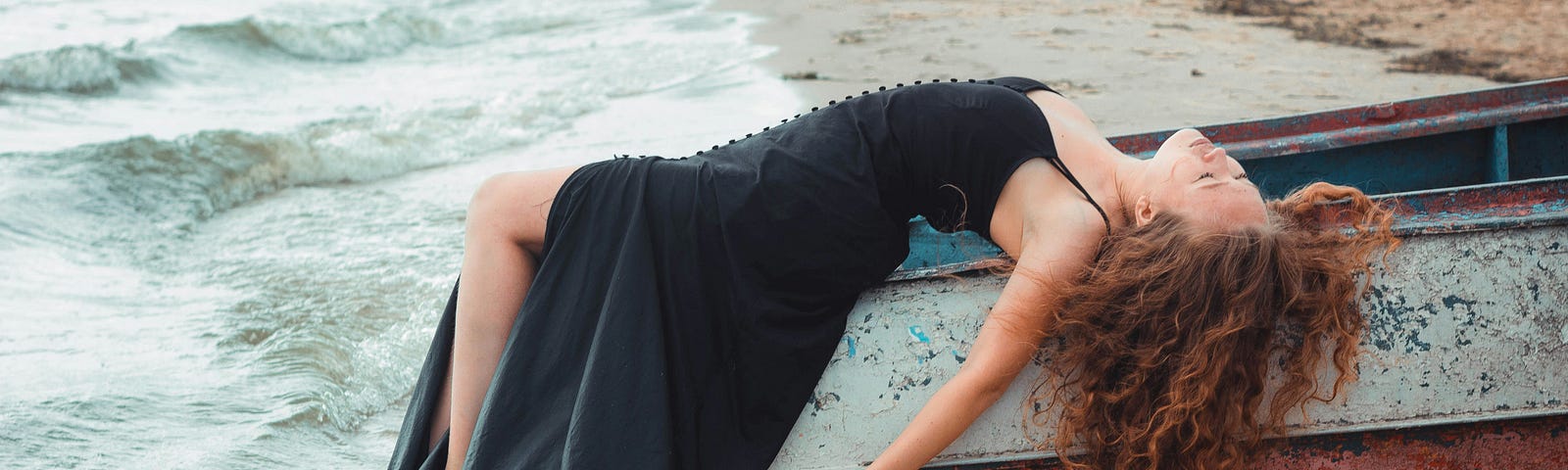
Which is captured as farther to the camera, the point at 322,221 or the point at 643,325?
the point at 322,221

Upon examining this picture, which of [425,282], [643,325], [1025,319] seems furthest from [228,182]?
[1025,319]

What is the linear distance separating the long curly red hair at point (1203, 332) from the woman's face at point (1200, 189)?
3 centimetres

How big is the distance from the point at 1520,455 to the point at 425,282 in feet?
12.4

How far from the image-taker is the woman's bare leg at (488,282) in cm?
225

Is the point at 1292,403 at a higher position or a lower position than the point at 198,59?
higher

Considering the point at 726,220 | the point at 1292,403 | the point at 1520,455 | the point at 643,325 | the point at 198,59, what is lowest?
the point at 198,59

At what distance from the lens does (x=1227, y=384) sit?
2.07m

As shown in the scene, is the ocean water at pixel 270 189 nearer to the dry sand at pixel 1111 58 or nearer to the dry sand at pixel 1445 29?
the dry sand at pixel 1111 58

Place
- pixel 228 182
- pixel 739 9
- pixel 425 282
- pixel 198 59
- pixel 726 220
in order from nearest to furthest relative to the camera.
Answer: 1. pixel 726 220
2. pixel 425 282
3. pixel 228 182
4. pixel 198 59
5. pixel 739 9

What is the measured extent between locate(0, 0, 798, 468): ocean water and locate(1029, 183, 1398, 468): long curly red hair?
7.00 ft

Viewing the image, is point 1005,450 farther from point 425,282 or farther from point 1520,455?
point 425,282

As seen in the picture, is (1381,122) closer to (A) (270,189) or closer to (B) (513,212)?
(B) (513,212)

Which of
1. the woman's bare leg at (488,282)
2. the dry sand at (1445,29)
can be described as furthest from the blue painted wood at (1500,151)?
the dry sand at (1445,29)

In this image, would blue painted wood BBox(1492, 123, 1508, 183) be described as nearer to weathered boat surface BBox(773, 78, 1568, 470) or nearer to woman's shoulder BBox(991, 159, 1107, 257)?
weathered boat surface BBox(773, 78, 1568, 470)
